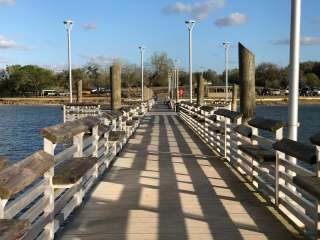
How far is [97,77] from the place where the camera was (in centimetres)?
16675

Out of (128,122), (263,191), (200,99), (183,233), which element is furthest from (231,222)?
(200,99)

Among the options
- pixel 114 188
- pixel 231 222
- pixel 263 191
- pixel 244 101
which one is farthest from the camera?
pixel 244 101

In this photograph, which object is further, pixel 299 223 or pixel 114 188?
pixel 114 188

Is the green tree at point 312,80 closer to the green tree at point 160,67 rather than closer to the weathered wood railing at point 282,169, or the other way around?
the green tree at point 160,67

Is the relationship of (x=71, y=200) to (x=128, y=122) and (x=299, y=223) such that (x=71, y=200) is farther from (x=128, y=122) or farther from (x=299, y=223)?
(x=128, y=122)

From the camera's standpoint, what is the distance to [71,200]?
7082 millimetres

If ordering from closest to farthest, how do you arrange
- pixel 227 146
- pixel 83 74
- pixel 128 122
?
pixel 227 146, pixel 128 122, pixel 83 74

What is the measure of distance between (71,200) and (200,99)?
897 inches

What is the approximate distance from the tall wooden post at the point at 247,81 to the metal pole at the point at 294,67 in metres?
3.67

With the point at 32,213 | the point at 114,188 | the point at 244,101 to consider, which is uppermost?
the point at 244,101

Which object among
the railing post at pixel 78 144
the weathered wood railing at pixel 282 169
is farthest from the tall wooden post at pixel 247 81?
the railing post at pixel 78 144

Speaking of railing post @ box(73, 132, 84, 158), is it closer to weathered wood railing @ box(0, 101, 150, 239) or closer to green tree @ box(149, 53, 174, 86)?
weathered wood railing @ box(0, 101, 150, 239)

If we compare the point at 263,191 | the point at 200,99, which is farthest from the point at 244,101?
the point at 200,99

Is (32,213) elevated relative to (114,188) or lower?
elevated
